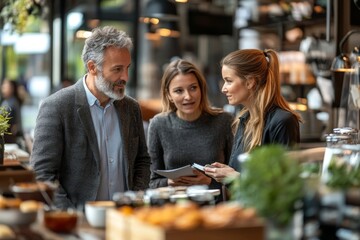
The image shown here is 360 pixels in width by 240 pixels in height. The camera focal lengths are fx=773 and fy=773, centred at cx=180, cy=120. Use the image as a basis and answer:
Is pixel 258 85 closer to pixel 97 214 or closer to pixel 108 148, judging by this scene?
pixel 108 148

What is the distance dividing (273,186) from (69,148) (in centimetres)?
228

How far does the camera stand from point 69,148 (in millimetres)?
4695

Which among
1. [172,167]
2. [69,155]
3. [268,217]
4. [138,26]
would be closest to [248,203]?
[268,217]

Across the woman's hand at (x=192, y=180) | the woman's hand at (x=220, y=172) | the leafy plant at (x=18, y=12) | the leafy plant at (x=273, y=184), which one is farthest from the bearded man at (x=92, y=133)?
the leafy plant at (x=18, y=12)

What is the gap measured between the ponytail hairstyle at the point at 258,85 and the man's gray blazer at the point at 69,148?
799 millimetres

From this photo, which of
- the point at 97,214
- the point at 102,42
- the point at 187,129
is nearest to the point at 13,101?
the point at 187,129

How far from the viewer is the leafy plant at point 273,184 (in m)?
2.61

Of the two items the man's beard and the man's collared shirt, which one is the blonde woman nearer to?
the man's collared shirt

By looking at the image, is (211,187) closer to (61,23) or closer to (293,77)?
(293,77)

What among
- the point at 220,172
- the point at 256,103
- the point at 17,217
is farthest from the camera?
the point at 256,103

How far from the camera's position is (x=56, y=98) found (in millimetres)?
4758

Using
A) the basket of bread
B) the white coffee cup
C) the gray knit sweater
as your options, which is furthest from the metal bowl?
the gray knit sweater

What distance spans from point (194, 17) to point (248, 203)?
10.9 meters

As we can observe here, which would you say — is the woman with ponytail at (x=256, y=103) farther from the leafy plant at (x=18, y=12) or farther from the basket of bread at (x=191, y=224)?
the leafy plant at (x=18, y=12)
